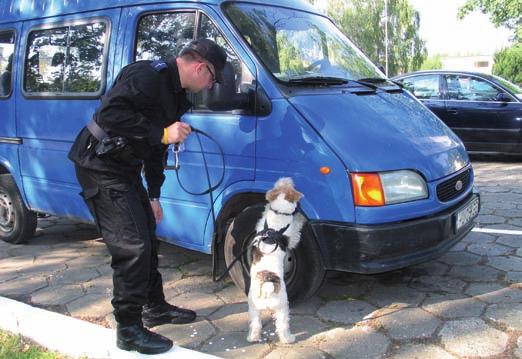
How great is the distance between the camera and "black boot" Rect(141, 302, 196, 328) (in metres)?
3.54

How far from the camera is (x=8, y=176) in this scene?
543 centimetres

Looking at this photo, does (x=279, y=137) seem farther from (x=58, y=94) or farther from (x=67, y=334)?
(x=58, y=94)

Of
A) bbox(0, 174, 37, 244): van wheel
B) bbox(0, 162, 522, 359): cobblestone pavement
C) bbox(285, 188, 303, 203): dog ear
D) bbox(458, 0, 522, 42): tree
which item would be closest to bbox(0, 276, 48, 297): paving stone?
bbox(0, 162, 522, 359): cobblestone pavement

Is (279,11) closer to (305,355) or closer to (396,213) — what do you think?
(396,213)

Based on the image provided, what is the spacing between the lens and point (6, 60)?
5.42 m

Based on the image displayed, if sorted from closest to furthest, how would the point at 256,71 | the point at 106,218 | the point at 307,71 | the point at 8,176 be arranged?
the point at 106,218
the point at 256,71
the point at 307,71
the point at 8,176

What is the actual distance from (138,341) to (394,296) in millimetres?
1883

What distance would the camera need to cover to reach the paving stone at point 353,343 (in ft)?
10.3

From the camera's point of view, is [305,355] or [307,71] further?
[307,71]

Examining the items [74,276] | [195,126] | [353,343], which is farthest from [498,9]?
[353,343]

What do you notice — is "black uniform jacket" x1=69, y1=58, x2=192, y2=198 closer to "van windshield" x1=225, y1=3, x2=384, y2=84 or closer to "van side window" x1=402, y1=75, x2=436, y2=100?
"van windshield" x1=225, y1=3, x2=384, y2=84

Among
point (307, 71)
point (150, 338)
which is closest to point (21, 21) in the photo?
point (307, 71)

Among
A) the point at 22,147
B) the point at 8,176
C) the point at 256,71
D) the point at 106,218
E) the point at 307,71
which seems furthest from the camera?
the point at 8,176

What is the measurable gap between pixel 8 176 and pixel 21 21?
1.54 metres
